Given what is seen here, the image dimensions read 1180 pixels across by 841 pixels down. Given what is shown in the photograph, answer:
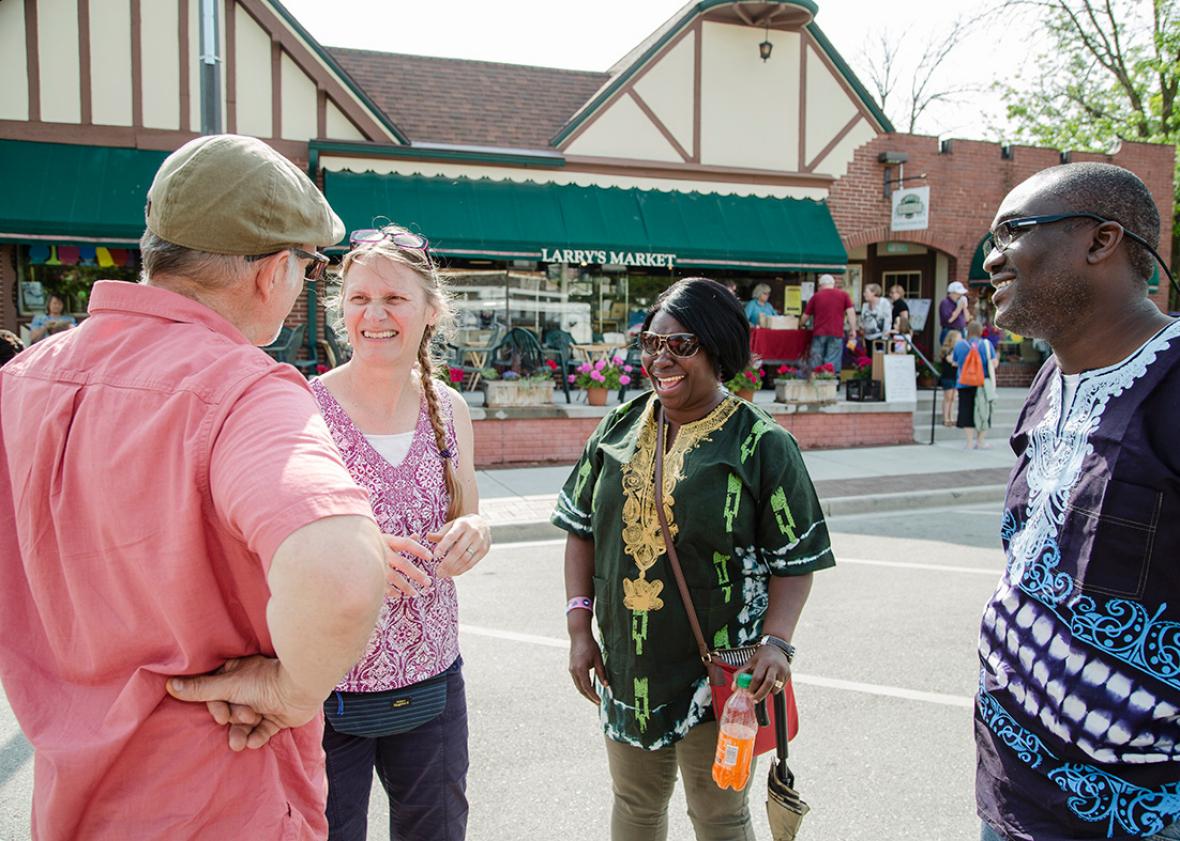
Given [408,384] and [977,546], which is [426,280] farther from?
[977,546]

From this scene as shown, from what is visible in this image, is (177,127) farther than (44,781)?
Yes

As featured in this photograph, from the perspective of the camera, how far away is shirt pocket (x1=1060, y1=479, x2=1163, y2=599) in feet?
5.44

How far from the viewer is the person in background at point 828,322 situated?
45.4ft

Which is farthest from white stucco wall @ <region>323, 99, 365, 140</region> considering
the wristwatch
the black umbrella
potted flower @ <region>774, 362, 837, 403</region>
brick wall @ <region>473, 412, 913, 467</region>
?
the black umbrella

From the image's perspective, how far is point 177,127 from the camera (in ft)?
44.0

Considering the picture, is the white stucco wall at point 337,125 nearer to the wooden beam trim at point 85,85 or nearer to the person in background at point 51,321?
the wooden beam trim at point 85,85

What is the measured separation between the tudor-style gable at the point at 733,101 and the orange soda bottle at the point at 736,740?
1418 centimetres

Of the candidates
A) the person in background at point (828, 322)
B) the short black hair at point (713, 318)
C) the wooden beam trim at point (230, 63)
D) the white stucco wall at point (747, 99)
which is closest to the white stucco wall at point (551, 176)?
the white stucco wall at point (747, 99)

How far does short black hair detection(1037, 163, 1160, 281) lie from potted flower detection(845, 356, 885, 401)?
12227 millimetres

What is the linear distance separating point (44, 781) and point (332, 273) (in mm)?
1491

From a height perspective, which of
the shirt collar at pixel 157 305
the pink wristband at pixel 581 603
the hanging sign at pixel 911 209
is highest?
the hanging sign at pixel 911 209

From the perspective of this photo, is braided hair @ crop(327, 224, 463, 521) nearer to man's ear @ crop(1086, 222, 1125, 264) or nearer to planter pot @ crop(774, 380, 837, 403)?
man's ear @ crop(1086, 222, 1125, 264)

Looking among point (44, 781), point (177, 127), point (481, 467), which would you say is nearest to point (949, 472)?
point (481, 467)

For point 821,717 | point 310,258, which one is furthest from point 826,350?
point 310,258
